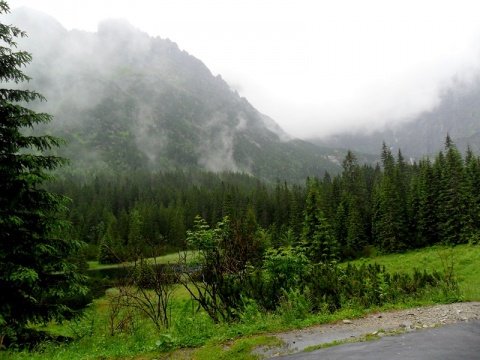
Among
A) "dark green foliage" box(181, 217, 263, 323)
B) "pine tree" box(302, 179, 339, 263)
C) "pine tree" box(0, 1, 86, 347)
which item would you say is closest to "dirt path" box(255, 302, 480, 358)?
"dark green foliage" box(181, 217, 263, 323)

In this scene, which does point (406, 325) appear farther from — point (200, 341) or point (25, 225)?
point (25, 225)

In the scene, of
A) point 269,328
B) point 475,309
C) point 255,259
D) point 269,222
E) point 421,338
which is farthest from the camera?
point 269,222

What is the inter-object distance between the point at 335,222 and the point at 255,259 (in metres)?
62.1

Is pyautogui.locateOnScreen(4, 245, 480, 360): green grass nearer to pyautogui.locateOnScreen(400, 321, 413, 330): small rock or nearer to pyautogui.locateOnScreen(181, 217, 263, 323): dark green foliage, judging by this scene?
pyautogui.locateOnScreen(181, 217, 263, 323): dark green foliage

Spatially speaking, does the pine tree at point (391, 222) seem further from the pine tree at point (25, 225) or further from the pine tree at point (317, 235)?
the pine tree at point (25, 225)

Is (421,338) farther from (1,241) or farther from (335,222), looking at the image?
(335,222)

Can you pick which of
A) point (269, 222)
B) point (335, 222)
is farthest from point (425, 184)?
point (269, 222)

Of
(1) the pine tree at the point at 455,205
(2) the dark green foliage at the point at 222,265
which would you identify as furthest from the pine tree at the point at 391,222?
(2) the dark green foliage at the point at 222,265

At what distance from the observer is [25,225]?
41.4 feet

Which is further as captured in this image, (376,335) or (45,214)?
(45,214)

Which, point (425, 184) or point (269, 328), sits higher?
point (425, 184)

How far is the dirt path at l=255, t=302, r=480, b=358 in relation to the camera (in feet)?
31.4

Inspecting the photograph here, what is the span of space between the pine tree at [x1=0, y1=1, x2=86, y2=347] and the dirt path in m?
8.41

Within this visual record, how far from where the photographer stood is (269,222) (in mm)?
112250
